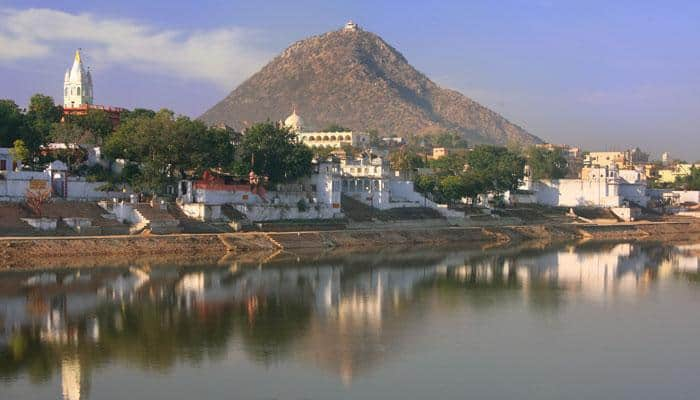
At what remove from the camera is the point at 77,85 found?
64812 millimetres

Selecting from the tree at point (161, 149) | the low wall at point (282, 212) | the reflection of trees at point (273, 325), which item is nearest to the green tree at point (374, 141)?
the low wall at point (282, 212)

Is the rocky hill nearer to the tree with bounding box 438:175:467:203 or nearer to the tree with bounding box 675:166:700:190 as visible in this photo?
the tree with bounding box 675:166:700:190

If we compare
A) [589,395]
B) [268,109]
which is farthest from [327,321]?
[268,109]

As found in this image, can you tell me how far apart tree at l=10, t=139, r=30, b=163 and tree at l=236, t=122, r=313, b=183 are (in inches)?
463

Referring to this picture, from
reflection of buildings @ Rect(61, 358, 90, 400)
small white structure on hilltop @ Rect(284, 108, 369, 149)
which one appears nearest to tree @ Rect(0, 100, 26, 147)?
reflection of buildings @ Rect(61, 358, 90, 400)

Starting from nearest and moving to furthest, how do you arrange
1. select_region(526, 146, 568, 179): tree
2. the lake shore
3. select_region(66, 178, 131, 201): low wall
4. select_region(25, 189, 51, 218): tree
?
the lake shore, select_region(25, 189, 51, 218): tree, select_region(66, 178, 131, 201): low wall, select_region(526, 146, 568, 179): tree

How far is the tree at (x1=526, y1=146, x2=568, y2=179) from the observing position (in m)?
76.6

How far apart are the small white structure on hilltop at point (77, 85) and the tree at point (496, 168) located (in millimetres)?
27639

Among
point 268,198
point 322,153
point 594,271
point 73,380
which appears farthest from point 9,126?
point 322,153

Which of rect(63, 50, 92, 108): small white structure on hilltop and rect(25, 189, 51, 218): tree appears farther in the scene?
rect(63, 50, 92, 108): small white structure on hilltop

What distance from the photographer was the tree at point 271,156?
50750mm

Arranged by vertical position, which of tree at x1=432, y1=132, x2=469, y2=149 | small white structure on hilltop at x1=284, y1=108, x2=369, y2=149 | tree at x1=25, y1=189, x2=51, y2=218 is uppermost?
tree at x1=432, y1=132, x2=469, y2=149

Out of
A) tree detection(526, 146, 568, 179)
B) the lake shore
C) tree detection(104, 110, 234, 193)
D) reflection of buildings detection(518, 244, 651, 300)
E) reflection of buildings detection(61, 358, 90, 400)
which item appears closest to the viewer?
reflection of buildings detection(61, 358, 90, 400)

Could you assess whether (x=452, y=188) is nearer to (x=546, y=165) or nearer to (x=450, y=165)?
(x=450, y=165)
